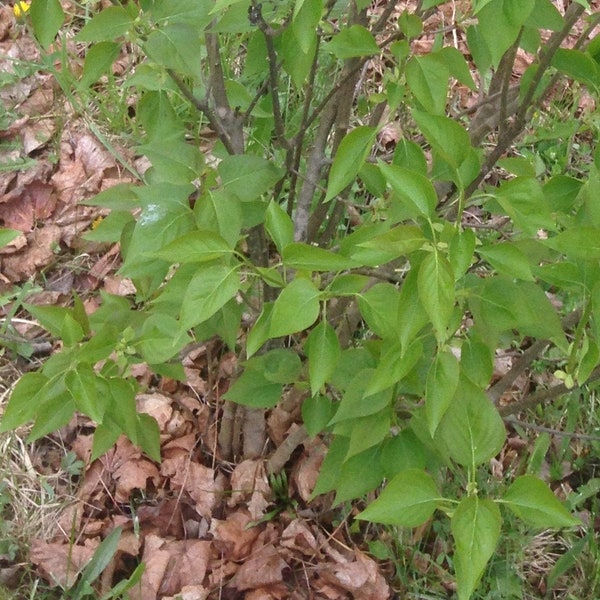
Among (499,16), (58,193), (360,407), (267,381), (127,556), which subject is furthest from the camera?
(58,193)

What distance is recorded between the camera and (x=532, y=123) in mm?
3061

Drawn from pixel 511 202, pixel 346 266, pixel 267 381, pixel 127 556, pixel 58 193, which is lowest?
pixel 127 556

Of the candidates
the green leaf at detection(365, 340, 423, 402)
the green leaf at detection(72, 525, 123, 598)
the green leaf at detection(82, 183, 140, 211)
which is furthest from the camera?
the green leaf at detection(72, 525, 123, 598)

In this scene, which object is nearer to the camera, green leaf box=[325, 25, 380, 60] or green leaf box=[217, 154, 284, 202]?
green leaf box=[325, 25, 380, 60]

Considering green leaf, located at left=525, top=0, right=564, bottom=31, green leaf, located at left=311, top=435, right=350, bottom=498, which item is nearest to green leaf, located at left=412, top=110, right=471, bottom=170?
green leaf, located at left=525, top=0, right=564, bottom=31

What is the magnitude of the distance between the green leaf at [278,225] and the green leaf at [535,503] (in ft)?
1.76

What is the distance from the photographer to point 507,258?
3.57 ft

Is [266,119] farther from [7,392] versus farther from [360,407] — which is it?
[7,392]

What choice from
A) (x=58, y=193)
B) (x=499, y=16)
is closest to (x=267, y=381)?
(x=499, y=16)

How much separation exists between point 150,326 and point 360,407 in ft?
1.38

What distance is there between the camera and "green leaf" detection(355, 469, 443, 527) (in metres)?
1.18

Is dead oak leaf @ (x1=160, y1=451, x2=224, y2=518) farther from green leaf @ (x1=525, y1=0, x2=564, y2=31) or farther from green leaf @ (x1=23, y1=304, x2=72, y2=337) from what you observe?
green leaf @ (x1=525, y1=0, x2=564, y2=31)

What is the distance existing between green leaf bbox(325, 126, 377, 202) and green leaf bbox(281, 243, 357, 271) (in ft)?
0.45

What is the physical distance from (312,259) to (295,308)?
86 millimetres
